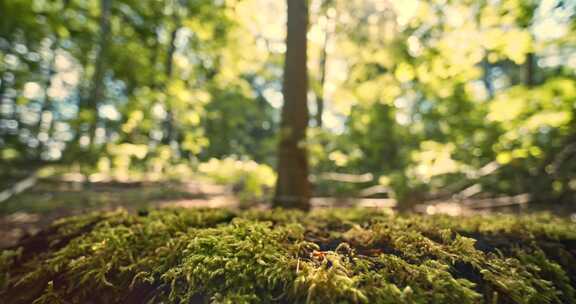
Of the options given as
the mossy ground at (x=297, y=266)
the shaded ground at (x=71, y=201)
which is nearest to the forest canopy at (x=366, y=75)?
the shaded ground at (x=71, y=201)

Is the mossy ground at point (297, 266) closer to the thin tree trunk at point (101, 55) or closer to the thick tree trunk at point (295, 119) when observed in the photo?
the thick tree trunk at point (295, 119)

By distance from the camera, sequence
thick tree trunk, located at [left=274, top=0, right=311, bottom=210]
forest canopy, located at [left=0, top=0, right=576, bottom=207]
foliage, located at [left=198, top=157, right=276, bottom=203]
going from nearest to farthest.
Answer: forest canopy, located at [left=0, top=0, right=576, bottom=207] → thick tree trunk, located at [left=274, top=0, right=311, bottom=210] → foliage, located at [left=198, top=157, right=276, bottom=203]

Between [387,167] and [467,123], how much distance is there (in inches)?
155

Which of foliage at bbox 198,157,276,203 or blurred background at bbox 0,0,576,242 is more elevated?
blurred background at bbox 0,0,576,242

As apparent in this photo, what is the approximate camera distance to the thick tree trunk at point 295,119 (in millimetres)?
4266

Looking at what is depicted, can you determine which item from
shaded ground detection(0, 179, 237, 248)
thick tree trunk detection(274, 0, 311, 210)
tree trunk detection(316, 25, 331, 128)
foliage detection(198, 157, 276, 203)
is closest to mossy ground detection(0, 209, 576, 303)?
thick tree trunk detection(274, 0, 311, 210)

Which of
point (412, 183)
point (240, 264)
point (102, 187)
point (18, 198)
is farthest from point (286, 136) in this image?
point (102, 187)

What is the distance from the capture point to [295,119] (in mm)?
4434

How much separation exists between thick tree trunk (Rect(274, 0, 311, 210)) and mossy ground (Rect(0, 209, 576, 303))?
7.13ft

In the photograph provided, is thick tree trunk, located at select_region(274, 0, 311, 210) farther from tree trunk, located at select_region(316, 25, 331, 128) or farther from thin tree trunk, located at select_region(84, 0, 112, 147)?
thin tree trunk, located at select_region(84, 0, 112, 147)

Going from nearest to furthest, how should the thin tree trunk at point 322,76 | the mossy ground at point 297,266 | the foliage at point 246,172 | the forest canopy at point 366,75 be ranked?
1. the mossy ground at point 297,266
2. the forest canopy at point 366,75
3. the foliage at point 246,172
4. the thin tree trunk at point 322,76

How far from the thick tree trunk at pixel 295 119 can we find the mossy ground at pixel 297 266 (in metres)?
2.17

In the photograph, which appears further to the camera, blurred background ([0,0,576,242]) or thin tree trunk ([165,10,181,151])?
thin tree trunk ([165,10,181,151])

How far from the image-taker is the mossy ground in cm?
116
